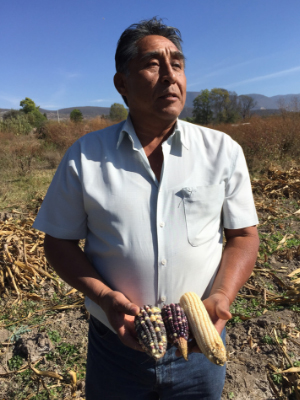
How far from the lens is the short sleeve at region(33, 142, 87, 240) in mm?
1575

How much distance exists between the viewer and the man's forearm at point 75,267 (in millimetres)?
1567

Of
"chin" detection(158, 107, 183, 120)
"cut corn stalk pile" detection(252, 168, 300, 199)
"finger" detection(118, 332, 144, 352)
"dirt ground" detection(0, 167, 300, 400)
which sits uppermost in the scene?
"chin" detection(158, 107, 183, 120)

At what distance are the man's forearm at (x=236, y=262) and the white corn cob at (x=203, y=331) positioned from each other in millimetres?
165

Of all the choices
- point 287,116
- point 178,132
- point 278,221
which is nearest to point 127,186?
point 178,132

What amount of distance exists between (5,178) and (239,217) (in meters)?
11.0

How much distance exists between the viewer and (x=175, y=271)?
1561mm

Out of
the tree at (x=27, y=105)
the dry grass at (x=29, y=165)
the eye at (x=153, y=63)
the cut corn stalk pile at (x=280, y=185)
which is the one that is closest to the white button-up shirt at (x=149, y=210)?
the eye at (x=153, y=63)

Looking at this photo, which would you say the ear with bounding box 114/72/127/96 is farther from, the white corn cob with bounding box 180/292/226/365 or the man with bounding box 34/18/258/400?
the white corn cob with bounding box 180/292/226/365

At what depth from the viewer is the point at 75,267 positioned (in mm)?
1627

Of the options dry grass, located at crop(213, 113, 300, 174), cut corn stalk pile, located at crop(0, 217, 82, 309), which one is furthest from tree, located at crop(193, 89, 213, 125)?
cut corn stalk pile, located at crop(0, 217, 82, 309)

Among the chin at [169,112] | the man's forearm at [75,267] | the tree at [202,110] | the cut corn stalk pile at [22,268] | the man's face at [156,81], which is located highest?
the tree at [202,110]

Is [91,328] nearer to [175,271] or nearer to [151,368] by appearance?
[151,368]

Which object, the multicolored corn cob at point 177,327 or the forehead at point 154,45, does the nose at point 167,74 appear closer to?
the forehead at point 154,45

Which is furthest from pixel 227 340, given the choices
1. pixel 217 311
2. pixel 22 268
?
pixel 22 268
